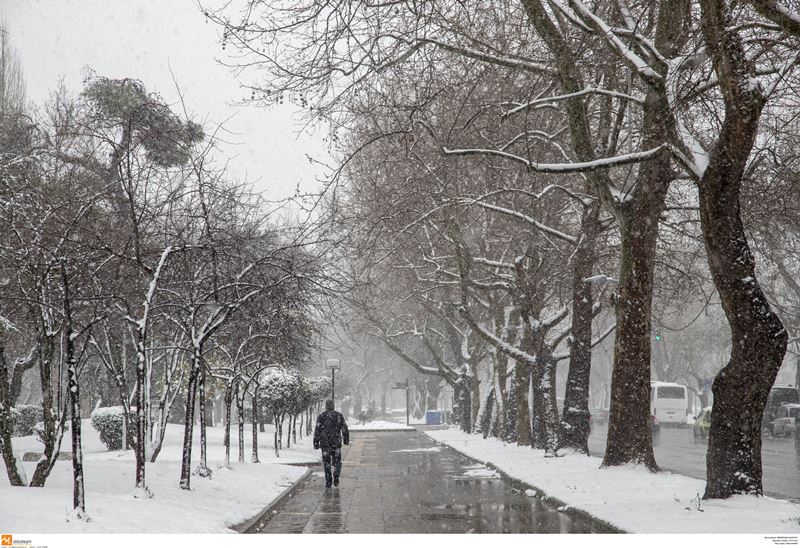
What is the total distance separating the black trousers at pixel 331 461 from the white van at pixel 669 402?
42763 millimetres

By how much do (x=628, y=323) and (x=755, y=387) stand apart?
5291mm

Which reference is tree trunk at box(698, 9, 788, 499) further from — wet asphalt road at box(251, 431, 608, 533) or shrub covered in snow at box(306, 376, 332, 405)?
shrub covered in snow at box(306, 376, 332, 405)

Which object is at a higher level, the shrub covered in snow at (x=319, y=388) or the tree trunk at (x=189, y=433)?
the tree trunk at (x=189, y=433)

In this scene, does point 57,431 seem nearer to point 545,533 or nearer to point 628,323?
point 545,533

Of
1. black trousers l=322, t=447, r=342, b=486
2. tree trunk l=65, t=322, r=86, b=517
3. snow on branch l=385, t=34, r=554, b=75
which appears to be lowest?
black trousers l=322, t=447, r=342, b=486

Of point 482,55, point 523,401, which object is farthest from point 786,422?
point 482,55

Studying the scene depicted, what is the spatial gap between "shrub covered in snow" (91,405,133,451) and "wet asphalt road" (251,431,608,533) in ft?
28.5

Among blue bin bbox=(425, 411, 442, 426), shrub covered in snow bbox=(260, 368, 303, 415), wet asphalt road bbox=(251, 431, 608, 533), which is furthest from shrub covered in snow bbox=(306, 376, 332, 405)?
wet asphalt road bbox=(251, 431, 608, 533)

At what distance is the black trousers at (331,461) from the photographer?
18.3 metres

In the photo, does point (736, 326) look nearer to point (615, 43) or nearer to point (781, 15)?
point (615, 43)

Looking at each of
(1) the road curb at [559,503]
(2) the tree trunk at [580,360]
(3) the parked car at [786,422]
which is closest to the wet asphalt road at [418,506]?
(1) the road curb at [559,503]

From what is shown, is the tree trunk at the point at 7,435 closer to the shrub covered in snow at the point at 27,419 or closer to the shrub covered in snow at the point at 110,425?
the shrub covered in snow at the point at 110,425

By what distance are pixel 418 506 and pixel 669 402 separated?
47500 mm

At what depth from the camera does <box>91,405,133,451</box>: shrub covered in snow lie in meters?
28.6
